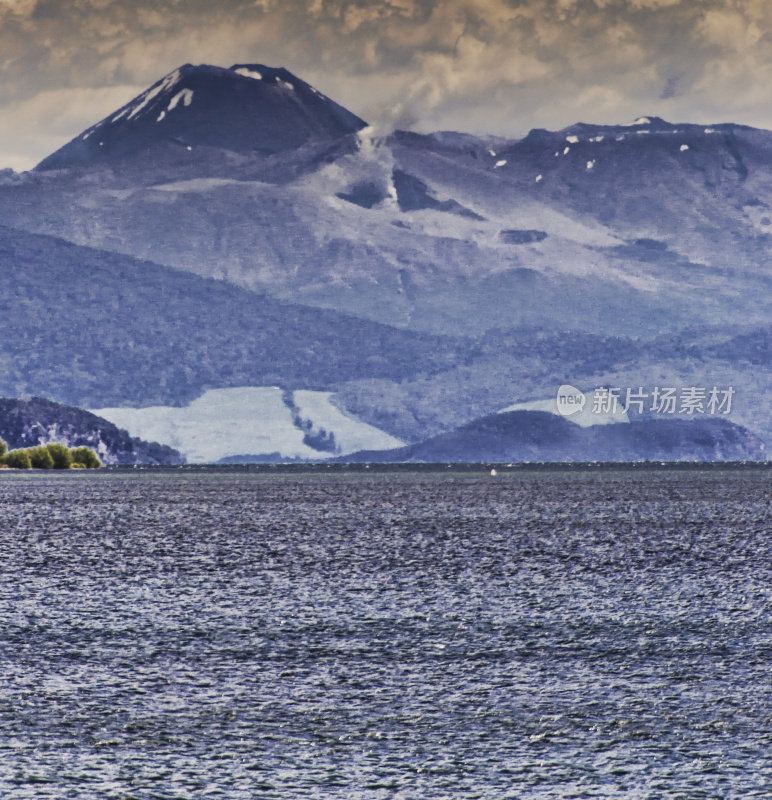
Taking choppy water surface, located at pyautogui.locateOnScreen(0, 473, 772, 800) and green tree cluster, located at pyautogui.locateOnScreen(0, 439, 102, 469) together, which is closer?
choppy water surface, located at pyautogui.locateOnScreen(0, 473, 772, 800)

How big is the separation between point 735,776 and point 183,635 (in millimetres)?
6050

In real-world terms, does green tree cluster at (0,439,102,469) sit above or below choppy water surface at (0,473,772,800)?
above

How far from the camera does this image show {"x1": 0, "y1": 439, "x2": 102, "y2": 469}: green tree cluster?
128 m

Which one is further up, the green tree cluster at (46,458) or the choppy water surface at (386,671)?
the green tree cluster at (46,458)

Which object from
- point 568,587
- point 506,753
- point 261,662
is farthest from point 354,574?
point 506,753

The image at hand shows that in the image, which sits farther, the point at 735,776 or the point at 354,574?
the point at 354,574

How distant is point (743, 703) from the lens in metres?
8.80

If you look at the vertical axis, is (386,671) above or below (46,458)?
below

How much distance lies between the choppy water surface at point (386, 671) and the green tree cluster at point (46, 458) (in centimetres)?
10955

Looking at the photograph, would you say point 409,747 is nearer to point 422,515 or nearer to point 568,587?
point 568,587

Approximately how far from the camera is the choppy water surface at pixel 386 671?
23.0 feet

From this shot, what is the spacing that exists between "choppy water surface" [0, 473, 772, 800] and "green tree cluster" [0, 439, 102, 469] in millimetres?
109552

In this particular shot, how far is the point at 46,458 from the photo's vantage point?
5153 inches

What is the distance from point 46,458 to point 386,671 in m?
124
